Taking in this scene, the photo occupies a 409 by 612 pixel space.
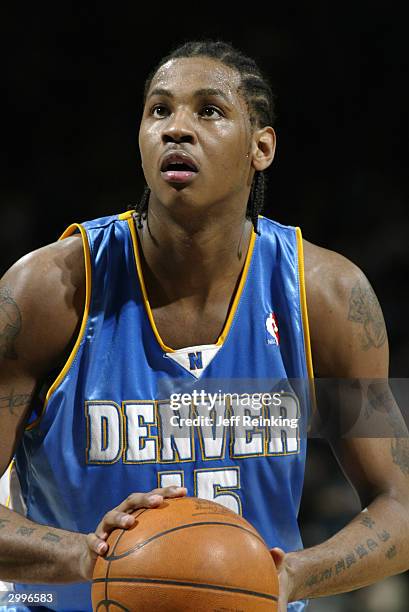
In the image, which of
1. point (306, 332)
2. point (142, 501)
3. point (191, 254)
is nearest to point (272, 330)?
point (306, 332)

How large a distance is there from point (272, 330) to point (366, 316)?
0.92 feet

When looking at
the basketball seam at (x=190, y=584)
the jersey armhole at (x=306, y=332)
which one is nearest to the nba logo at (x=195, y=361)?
the jersey armhole at (x=306, y=332)

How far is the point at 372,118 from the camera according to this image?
5.67 m

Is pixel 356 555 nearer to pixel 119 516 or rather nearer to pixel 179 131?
pixel 119 516

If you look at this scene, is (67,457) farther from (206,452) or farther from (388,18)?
(388,18)

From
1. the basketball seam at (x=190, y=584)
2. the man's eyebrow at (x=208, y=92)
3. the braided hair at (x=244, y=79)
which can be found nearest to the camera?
the basketball seam at (x=190, y=584)

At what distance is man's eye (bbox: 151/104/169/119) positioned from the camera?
8.87 ft

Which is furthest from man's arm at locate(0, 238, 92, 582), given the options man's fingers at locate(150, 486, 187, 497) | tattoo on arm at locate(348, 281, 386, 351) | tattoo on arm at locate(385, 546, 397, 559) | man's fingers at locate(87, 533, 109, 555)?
tattoo on arm at locate(385, 546, 397, 559)

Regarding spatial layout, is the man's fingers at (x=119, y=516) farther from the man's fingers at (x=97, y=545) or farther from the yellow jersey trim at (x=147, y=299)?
the yellow jersey trim at (x=147, y=299)

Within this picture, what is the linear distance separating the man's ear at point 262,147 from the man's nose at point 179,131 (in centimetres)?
30

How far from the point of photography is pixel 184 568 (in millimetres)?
2021

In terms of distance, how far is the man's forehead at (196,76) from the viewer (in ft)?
8.84

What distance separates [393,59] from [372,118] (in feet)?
1.52

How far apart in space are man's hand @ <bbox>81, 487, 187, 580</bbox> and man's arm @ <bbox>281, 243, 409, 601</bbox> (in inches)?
28.9
